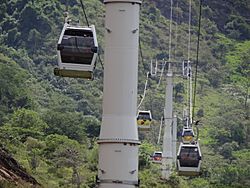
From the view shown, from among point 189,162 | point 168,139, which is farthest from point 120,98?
point 168,139

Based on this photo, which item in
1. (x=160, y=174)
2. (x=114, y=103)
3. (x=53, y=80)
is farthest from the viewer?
(x=53, y=80)

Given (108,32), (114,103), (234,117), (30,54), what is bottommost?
(234,117)

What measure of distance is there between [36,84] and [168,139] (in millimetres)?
69509

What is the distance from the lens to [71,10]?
15938cm

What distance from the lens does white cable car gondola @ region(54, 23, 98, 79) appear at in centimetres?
1556

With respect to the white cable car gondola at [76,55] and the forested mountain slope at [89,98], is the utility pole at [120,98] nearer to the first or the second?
the white cable car gondola at [76,55]

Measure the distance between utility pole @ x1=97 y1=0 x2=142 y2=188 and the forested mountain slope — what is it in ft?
75.2

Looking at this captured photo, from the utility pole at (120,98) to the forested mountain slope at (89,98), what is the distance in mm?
22906

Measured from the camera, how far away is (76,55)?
1566 cm

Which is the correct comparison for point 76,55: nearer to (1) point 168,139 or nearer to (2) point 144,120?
(2) point 144,120

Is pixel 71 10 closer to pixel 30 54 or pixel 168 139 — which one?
pixel 30 54

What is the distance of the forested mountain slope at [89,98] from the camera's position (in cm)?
5022

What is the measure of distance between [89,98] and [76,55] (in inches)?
4340

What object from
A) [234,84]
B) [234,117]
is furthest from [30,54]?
[234,84]
